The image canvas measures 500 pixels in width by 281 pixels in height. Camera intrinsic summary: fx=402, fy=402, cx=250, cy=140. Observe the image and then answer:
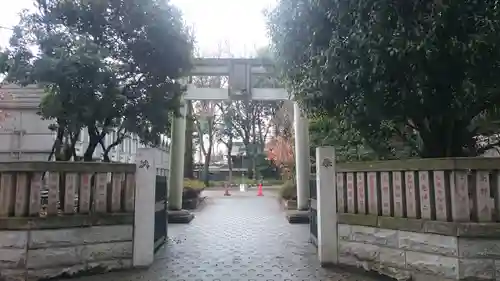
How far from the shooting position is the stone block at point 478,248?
383 cm

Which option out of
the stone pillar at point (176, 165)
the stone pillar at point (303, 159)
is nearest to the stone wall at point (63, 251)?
the stone pillar at point (176, 165)

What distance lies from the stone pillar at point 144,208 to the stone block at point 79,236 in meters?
0.14

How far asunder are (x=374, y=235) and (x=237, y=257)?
2144 mm

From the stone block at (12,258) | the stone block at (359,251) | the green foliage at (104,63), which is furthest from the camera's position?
the green foliage at (104,63)

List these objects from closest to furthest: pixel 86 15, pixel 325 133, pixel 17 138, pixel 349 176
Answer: pixel 349 176 < pixel 86 15 < pixel 325 133 < pixel 17 138

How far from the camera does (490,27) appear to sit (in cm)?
349

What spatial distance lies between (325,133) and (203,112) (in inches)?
835

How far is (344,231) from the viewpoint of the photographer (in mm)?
5180

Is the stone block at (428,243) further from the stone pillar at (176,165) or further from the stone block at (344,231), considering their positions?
the stone pillar at (176,165)

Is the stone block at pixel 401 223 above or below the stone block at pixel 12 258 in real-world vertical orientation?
above

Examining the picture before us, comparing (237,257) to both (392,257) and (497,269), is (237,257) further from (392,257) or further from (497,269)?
(497,269)

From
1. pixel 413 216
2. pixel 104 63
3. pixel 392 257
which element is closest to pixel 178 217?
pixel 104 63

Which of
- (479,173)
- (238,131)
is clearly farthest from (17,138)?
(238,131)

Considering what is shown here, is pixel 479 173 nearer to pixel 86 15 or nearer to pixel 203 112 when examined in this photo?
pixel 86 15
